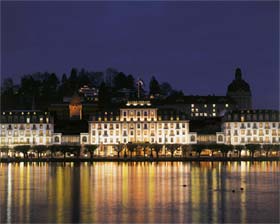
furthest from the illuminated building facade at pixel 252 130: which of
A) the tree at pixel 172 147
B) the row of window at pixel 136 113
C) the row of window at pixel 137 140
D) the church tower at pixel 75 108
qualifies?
the church tower at pixel 75 108

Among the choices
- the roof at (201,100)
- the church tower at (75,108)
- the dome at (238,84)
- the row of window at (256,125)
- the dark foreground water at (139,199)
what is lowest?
the dark foreground water at (139,199)

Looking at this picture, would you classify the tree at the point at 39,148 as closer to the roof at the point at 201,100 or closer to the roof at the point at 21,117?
the roof at the point at 21,117

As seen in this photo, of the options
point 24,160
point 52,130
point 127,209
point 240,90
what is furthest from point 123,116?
point 127,209

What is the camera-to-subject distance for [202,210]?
3791 centimetres

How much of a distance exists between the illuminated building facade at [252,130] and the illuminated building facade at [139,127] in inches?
244

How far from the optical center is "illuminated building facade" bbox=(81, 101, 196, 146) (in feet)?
398

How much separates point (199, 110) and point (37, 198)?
119m

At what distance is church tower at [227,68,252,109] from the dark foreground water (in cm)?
10591

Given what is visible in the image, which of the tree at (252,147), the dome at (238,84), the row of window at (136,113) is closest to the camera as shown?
the tree at (252,147)

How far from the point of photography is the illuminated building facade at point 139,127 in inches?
4771

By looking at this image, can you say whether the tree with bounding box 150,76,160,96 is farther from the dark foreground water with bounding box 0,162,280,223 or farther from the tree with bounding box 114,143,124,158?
the dark foreground water with bounding box 0,162,280,223

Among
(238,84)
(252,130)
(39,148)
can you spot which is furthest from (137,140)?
(238,84)

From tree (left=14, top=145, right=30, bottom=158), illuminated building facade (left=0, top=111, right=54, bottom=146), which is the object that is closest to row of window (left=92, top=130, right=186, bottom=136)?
illuminated building facade (left=0, top=111, right=54, bottom=146)

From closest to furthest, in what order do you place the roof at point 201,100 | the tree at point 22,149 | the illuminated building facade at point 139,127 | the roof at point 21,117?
the tree at point 22,149, the roof at point 21,117, the illuminated building facade at point 139,127, the roof at point 201,100
